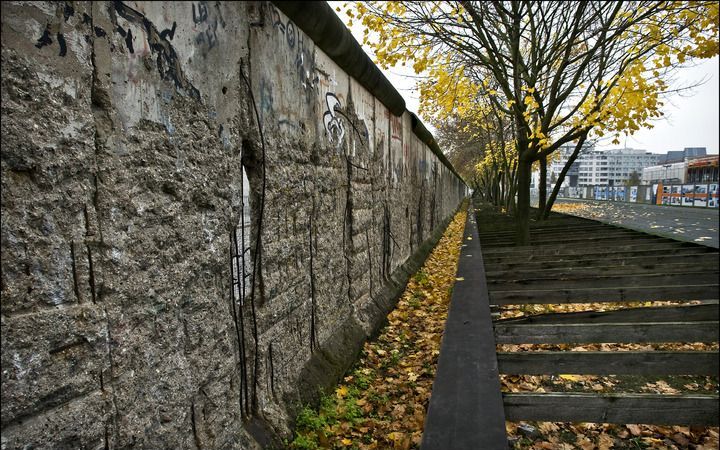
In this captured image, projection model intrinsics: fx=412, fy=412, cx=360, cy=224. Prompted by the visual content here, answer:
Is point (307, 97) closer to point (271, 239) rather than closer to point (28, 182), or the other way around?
point (271, 239)

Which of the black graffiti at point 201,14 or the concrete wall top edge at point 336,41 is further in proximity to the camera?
the concrete wall top edge at point 336,41

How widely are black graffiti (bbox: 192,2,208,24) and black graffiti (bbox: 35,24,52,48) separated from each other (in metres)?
0.75

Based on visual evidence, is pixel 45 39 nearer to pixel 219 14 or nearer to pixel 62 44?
pixel 62 44

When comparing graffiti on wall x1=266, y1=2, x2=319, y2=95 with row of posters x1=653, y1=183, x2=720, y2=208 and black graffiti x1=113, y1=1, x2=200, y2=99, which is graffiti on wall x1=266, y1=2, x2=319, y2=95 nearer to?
black graffiti x1=113, y1=1, x2=200, y2=99

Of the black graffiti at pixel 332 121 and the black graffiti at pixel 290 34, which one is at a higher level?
the black graffiti at pixel 290 34

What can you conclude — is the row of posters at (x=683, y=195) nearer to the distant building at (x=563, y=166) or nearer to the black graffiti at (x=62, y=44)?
the distant building at (x=563, y=166)

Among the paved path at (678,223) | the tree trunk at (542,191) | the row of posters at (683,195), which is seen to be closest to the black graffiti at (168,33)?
the paved path at (678,223)

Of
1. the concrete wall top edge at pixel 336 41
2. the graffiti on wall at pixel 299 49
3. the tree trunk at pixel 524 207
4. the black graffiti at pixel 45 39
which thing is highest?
the concrete wall top edge at pixel 336 41

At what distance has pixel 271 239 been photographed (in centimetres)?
255

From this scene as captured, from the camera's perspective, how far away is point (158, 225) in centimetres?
167

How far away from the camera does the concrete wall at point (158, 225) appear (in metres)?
1.22

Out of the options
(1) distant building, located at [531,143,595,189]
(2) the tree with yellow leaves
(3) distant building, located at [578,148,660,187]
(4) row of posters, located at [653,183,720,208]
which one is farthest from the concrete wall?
(3) distant building, located at [578,148,660,187]

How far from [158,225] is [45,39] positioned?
72cm

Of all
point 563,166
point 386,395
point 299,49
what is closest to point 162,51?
point 299,49
